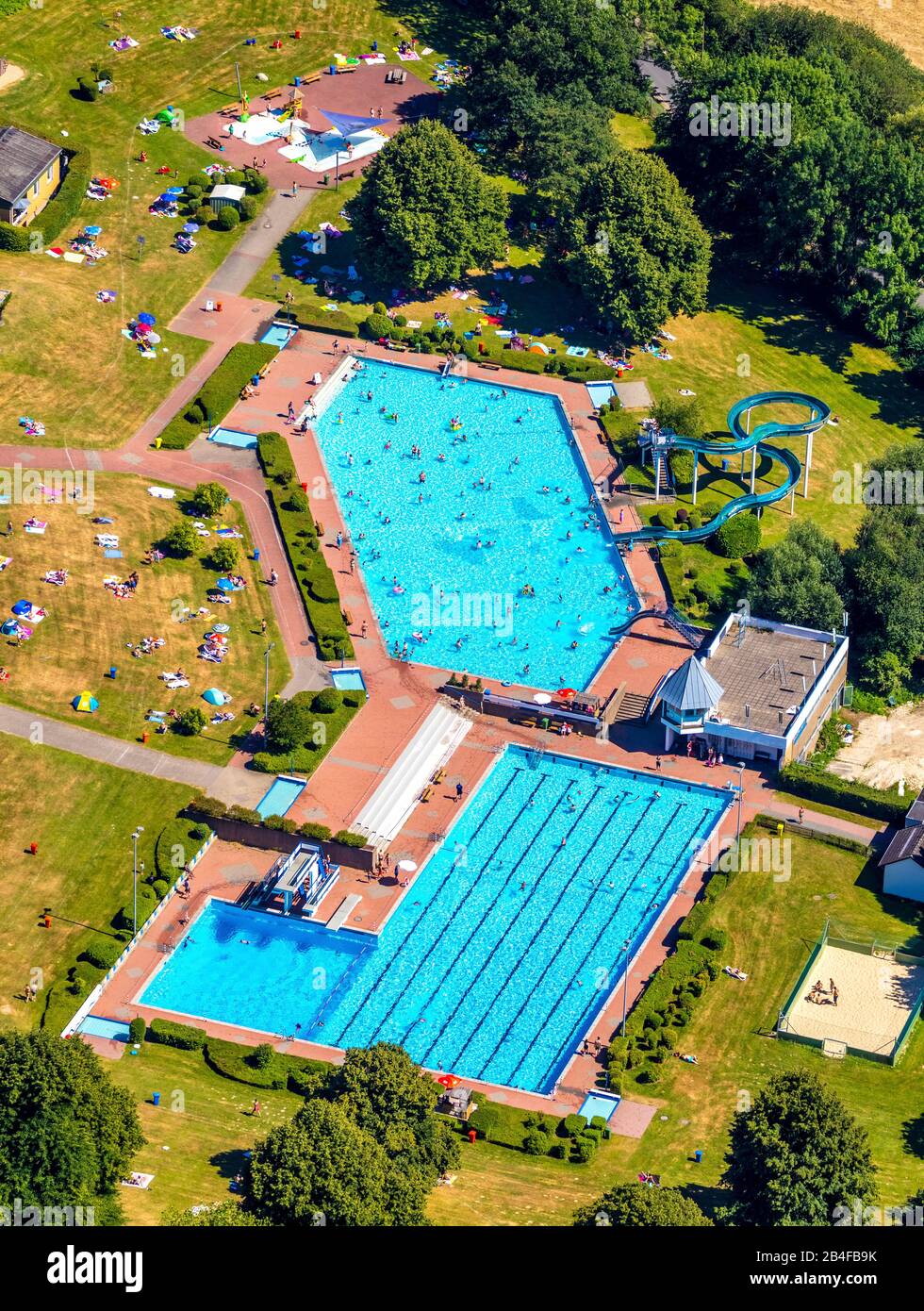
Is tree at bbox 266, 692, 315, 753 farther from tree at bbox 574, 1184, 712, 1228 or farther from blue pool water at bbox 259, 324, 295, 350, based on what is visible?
tree at bbox 574, 1184, 712, 1228

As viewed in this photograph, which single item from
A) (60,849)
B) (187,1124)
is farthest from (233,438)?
(187,1124)

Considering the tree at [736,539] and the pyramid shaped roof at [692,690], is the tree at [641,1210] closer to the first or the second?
the pyramid shaped roof at [692,690]

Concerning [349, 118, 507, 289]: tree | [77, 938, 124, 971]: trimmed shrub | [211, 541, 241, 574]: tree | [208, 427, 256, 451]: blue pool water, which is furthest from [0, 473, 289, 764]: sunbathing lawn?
[349, 118, 507, 289]: tree

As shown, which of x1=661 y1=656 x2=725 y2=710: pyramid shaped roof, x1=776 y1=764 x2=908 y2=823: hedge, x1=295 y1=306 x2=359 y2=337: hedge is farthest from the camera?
x1=295 y1=306 x2=359 y2=337: hedge

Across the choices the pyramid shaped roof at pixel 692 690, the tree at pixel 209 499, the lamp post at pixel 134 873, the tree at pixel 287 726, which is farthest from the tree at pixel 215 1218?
the tree at pixel 209 499

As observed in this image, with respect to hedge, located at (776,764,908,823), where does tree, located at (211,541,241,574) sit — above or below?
above
